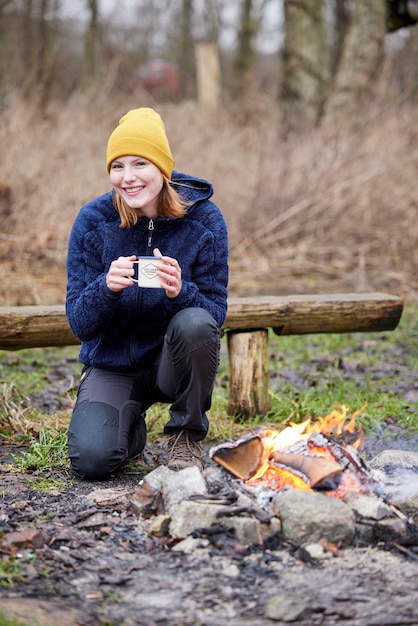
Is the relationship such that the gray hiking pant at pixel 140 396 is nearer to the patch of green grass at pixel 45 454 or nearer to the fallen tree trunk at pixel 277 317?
the patch of green grass at pixel 45 454

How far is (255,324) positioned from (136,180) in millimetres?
1384

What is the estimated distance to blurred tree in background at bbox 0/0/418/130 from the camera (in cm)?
1325

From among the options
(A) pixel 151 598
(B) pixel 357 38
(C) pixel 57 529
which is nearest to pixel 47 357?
(C) pixel 57 529

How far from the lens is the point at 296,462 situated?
348cm

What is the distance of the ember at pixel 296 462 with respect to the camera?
3.37 m

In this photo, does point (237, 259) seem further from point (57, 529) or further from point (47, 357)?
point (57, 529)

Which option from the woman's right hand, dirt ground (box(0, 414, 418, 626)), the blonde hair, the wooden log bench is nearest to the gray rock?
dirt ground (box(0, 414, 418, 626))

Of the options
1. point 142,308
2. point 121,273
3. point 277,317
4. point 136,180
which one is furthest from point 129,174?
point 277,317

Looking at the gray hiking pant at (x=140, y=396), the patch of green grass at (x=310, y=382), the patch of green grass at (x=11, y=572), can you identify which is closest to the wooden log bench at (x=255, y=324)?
the patch of green grass at (x=310, y=382)

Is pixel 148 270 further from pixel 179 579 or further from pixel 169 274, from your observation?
pixel 179 579

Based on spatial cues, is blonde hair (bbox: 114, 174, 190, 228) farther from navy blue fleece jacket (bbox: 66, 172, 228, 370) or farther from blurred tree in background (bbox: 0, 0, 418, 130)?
blurred tree in background (bbox: 0, 0, 418, 130)

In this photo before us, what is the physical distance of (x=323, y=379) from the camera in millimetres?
6004

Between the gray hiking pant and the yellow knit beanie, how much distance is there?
29.5 inches

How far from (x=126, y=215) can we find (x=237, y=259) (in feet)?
19.6
